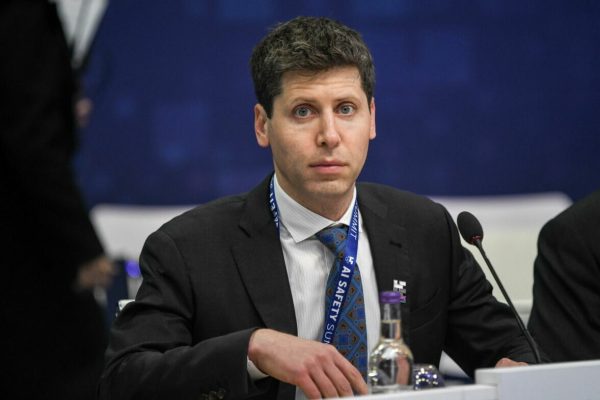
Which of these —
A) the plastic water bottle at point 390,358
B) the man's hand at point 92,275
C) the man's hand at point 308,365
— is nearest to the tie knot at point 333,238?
the man's hand at point 308,365

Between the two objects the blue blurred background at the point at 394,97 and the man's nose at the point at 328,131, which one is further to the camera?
the blue blurred background at the point at 394,97

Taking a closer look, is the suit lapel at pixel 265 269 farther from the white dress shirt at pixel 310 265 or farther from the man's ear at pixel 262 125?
the man's ear at pixel 262 125

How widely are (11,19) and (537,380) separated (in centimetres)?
107

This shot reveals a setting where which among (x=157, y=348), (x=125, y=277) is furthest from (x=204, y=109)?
(x=157, y=348)

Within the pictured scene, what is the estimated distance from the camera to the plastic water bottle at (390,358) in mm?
1861

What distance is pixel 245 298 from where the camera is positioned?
246cm

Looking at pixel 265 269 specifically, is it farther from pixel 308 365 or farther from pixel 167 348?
pixel 308 365

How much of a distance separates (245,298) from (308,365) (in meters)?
0.54

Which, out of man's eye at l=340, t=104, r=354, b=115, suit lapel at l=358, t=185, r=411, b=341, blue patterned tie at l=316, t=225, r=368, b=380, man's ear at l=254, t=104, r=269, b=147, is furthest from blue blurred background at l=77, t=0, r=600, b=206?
blue patterned tie at l=316, t=225, r=368, b=380

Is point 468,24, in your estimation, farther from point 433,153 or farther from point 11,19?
point 11,19

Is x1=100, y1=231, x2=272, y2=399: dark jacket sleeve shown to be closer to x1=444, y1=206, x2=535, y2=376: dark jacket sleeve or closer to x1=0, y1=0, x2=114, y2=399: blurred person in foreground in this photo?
x1=0, y1=0, x2=114, y2=399: blurred person in foreground

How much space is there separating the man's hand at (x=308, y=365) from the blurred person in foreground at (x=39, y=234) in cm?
50

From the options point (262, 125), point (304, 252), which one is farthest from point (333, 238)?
point (262, 125)

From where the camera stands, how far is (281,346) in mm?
2021
